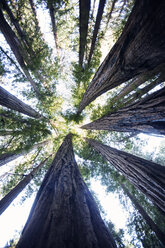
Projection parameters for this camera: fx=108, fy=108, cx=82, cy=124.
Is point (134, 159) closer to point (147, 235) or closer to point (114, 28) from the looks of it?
point (147, 235)

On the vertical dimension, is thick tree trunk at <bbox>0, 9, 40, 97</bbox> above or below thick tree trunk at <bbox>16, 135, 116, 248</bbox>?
above

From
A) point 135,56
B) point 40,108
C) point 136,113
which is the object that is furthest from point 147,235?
point 40,108

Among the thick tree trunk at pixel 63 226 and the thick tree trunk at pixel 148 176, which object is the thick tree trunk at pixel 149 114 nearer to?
the thick tree trunk at pixel 148 176

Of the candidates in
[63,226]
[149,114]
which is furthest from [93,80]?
[63,226]

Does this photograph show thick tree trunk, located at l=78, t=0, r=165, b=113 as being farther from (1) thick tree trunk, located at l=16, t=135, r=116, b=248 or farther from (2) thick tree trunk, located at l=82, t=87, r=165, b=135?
(1) thick tree trunk, located at l=16, t=135, r=116, b=248

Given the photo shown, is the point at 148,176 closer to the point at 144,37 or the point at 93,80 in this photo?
the point at 144,37

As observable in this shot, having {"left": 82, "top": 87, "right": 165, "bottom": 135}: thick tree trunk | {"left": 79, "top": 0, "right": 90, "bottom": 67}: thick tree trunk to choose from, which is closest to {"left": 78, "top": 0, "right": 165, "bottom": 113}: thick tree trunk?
{"left": 82, "top": 87, "right": 165, "bottom": 135}: thick tree trunk

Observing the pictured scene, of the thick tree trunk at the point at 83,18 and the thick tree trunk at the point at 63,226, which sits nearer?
the thick tree trunk at the point at 63,226

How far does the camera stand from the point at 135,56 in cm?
178

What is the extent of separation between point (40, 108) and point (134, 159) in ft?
18.9

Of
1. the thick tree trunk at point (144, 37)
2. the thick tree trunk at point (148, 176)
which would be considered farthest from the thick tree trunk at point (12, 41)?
the thick tree trunk at point (148, 176)

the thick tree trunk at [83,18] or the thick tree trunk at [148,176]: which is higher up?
the thick tree trunk at [83,18]

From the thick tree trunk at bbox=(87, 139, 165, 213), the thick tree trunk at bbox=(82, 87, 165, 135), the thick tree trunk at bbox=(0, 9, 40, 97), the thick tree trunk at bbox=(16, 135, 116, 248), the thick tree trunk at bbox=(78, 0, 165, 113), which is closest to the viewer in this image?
the thick tree trunk at bbox=(16, 135, 116, 248)

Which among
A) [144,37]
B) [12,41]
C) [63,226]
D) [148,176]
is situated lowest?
[63,226]
